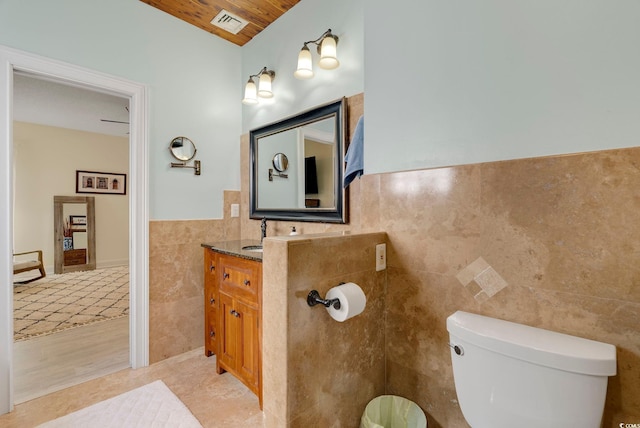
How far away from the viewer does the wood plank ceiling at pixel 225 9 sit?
7.05ft

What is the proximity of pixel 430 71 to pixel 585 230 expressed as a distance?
31.3 inches

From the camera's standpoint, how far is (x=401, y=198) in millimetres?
1277

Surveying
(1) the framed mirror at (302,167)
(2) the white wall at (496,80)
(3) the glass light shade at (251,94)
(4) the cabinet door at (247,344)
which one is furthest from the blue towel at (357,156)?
(3) the glass light shade at (251,94)

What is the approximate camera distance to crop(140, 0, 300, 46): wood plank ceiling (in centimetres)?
215

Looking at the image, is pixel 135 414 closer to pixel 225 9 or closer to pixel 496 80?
pixel 496 80

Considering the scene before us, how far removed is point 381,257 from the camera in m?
1.30

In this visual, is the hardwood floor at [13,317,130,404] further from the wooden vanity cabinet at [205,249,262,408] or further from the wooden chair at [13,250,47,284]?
the wooden chair at [13,250,47,284]

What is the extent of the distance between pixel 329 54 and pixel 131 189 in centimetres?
168

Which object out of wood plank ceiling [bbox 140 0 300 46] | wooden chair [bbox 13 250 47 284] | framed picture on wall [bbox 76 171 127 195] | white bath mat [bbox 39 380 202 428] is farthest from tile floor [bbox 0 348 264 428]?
framed picture on wall [bbox 76 171 127 195]

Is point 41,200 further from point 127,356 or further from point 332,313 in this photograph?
point 332,313

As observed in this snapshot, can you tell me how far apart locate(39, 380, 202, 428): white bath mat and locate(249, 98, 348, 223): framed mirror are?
1.35 metres

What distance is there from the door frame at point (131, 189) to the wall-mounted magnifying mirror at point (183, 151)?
7.8 inches

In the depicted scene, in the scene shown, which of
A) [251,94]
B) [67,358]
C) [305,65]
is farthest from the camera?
[251,94]

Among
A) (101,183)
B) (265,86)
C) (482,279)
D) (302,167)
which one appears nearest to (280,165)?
(302,167)
